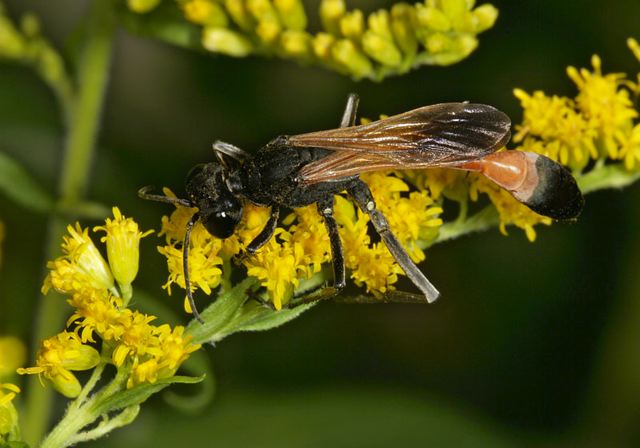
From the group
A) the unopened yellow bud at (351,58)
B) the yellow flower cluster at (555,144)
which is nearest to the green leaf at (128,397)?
the yellow flower cluster at (555,144)

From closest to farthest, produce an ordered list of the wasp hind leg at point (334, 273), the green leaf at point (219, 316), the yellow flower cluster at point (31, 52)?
1. the green leaf at point (219, 316)
2. the wasp hind leg at point (334, 273)
3. the yellow flower cluster at point (31, 52)

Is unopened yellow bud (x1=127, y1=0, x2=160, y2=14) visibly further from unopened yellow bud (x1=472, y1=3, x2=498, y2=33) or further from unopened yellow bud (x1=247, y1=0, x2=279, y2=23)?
unopened yellow bud (x1=472, y1=3, x2=498, y2=33)

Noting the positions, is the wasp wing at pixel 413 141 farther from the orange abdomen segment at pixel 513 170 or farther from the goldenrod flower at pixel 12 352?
the goldenrod flower at pixel 12 352

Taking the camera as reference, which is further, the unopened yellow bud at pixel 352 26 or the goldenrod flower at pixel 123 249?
the unopened yellow bud at pixel 352 26

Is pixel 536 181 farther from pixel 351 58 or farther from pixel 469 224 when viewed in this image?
pixel 351 58

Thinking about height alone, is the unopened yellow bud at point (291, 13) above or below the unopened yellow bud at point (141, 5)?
below

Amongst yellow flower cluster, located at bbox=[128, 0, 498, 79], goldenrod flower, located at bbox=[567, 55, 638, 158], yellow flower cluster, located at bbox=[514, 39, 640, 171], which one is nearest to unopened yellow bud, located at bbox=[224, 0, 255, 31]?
yellow flower cluster, located at bbox=[128, 0, 498, 79]

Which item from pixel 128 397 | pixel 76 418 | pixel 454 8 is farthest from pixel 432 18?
pixel 76 418
